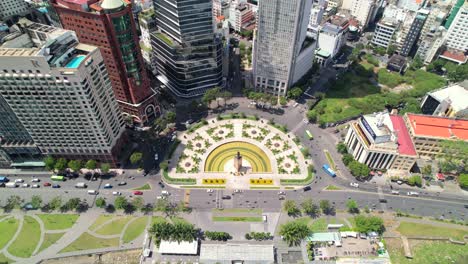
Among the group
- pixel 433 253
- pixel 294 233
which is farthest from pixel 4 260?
pixel 433 253

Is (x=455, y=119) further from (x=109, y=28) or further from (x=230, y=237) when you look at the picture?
(x=109, y=28)

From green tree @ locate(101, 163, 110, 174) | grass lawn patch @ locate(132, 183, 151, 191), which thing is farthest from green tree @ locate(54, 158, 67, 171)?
grass lawn patch @ locate(132, 183, 151, 191)

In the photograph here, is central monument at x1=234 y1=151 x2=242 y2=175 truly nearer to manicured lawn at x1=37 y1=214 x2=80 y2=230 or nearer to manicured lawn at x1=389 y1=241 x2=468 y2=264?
manicured lawn at x1=389 y1=241 x2=468 y2=264

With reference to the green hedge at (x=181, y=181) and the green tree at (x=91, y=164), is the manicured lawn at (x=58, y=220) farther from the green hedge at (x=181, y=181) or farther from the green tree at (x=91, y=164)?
the green hedge at (x=181, y=181)

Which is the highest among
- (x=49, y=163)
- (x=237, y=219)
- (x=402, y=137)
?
(x=402, y=137)

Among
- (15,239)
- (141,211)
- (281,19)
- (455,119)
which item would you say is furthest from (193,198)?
(455,119)

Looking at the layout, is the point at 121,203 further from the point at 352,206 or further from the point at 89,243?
the point at 352,206
